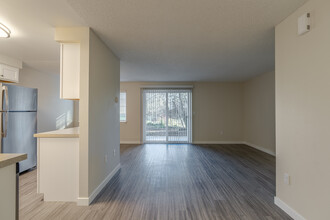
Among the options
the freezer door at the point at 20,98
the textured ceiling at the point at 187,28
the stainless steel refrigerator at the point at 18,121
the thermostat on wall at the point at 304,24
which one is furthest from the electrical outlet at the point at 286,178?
the freezer door at the point at 20,98

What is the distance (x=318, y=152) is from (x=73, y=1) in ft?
9.24

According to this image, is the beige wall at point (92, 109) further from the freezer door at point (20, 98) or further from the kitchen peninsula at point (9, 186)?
the freezer door at point (20, 98)

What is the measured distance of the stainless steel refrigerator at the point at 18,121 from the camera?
3150 mm

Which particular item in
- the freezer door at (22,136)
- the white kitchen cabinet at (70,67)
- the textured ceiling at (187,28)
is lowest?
the freezer door at (22,136)

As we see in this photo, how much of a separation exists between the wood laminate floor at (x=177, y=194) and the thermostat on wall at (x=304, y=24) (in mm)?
2045

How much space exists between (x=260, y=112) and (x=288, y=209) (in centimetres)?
402

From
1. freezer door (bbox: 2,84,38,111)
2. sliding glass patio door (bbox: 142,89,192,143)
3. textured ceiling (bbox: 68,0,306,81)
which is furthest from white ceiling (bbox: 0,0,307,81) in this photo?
sliding glass patio door (bbox: 142,89,192,143)

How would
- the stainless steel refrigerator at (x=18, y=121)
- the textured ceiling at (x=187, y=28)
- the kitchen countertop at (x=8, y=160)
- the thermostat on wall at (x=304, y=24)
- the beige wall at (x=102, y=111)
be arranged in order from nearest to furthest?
the kitchen countertop at (x=8, y=160) → the thermostat on wall at (x=304, y=24) → the textured ceiling at (x=187, y=28) → the beige wall at (x=102, y=111) → the stainless steel refrigerator at (x=18, y=121)

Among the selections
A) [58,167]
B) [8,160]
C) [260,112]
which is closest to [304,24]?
[8,160]

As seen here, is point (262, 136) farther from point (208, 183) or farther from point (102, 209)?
point (102, 209)

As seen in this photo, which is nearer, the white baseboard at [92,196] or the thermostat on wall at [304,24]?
the thermostat on wall at [304,24]

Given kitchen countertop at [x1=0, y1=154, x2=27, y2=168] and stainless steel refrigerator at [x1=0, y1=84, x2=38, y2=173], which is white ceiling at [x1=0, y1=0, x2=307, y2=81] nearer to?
stainless steel refrigerator at [x1=0, y1=84, x2=38, y2=173]

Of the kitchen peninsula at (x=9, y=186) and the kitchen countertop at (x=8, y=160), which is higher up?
the kitchen countertop at (x=8, y=160)

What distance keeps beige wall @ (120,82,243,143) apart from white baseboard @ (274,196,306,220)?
4424 millimetres
